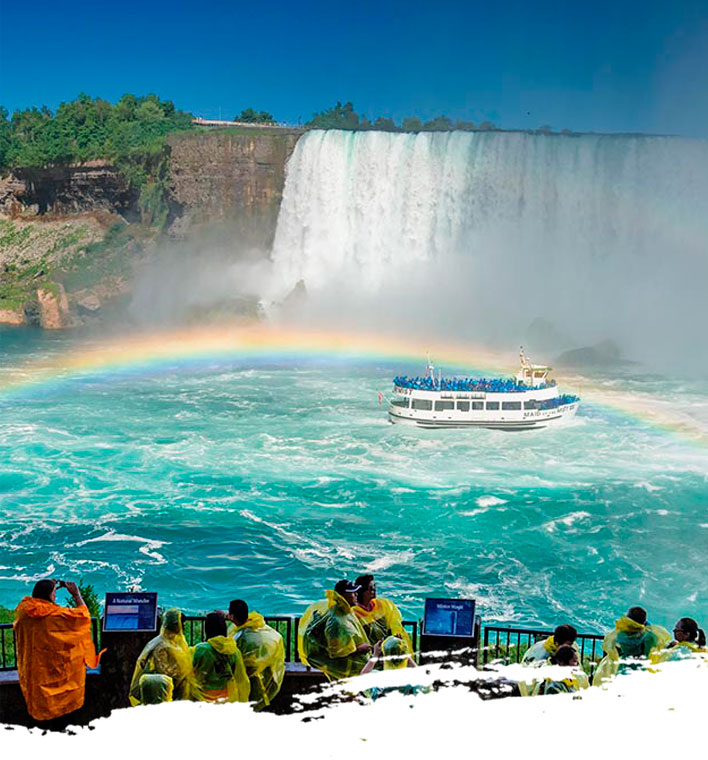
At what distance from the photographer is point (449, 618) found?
8.38 metres

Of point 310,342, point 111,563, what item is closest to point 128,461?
point 111,563

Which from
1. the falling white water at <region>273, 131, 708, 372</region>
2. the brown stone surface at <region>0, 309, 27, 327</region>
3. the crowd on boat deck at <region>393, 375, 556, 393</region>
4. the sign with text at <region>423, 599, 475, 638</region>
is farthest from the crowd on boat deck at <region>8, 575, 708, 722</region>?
the brown stone surface at <region>0, 309, 27, 327</region>

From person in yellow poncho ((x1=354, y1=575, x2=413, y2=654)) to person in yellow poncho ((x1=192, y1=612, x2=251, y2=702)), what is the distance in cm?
108

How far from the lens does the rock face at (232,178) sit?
59719mm

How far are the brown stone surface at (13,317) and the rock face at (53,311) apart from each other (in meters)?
1.84

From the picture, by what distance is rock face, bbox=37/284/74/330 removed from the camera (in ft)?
191

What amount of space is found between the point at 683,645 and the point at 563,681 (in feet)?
3.15

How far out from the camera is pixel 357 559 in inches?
773

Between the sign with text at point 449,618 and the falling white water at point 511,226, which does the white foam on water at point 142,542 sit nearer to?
the sign with text at point 449,618

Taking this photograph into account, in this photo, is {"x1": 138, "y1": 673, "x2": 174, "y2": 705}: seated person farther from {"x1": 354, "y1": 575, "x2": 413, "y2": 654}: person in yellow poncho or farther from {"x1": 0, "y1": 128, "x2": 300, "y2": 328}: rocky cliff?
{"x1": 0, "y1": 128, "x2": 300, "y2": 328}: rocky cliff

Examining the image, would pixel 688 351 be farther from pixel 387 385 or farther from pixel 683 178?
pixel 387 385

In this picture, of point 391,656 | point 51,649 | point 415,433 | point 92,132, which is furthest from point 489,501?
point 92,132

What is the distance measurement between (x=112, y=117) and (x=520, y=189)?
112ft

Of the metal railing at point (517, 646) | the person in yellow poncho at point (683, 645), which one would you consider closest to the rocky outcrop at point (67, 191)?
the metal railing at point (517, 646)
